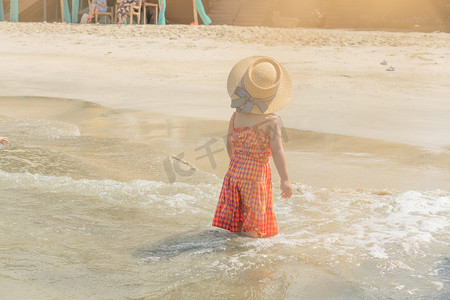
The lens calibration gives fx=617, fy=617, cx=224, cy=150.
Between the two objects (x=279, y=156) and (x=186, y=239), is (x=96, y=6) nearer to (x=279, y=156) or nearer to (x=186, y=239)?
(x=186, y=239)

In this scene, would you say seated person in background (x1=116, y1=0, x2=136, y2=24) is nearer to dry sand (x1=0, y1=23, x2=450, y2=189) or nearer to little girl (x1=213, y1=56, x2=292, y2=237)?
dry sand (x1=0, y1=23, x2=450, y2=189)

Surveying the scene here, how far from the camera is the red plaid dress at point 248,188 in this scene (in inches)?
150

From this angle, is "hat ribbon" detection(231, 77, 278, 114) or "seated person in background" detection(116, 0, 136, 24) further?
"seated person in background" detection(116, 0, 136, 24)

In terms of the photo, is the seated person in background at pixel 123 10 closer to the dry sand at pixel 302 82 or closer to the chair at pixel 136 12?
the chair at pixel 136 12

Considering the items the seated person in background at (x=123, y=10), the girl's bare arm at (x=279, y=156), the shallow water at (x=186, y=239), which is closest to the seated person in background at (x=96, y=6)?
the seated person in background at (x=123, y=10)

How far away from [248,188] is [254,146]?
0.26 m

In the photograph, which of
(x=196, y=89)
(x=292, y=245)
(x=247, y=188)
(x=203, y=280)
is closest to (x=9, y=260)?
(x=203, y=280)

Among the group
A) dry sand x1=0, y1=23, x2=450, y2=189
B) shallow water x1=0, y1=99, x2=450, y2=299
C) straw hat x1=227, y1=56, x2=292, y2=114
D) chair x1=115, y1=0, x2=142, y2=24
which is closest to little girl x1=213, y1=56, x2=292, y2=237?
straw hat x1=227, y1=56, x2=292, y2=114

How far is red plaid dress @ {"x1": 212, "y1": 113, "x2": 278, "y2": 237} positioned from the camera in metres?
3.80

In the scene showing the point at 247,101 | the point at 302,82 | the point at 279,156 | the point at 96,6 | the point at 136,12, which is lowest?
the point at 302,82

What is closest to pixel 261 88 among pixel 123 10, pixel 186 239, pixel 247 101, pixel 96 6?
pixel 247 101

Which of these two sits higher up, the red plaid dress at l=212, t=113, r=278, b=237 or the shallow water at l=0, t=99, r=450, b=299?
the red plaid dress at l=212, t=113, r=278, b=237

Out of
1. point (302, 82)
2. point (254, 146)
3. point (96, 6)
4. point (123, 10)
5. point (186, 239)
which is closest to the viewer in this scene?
point (254, 146)

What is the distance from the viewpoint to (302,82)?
10.4m
